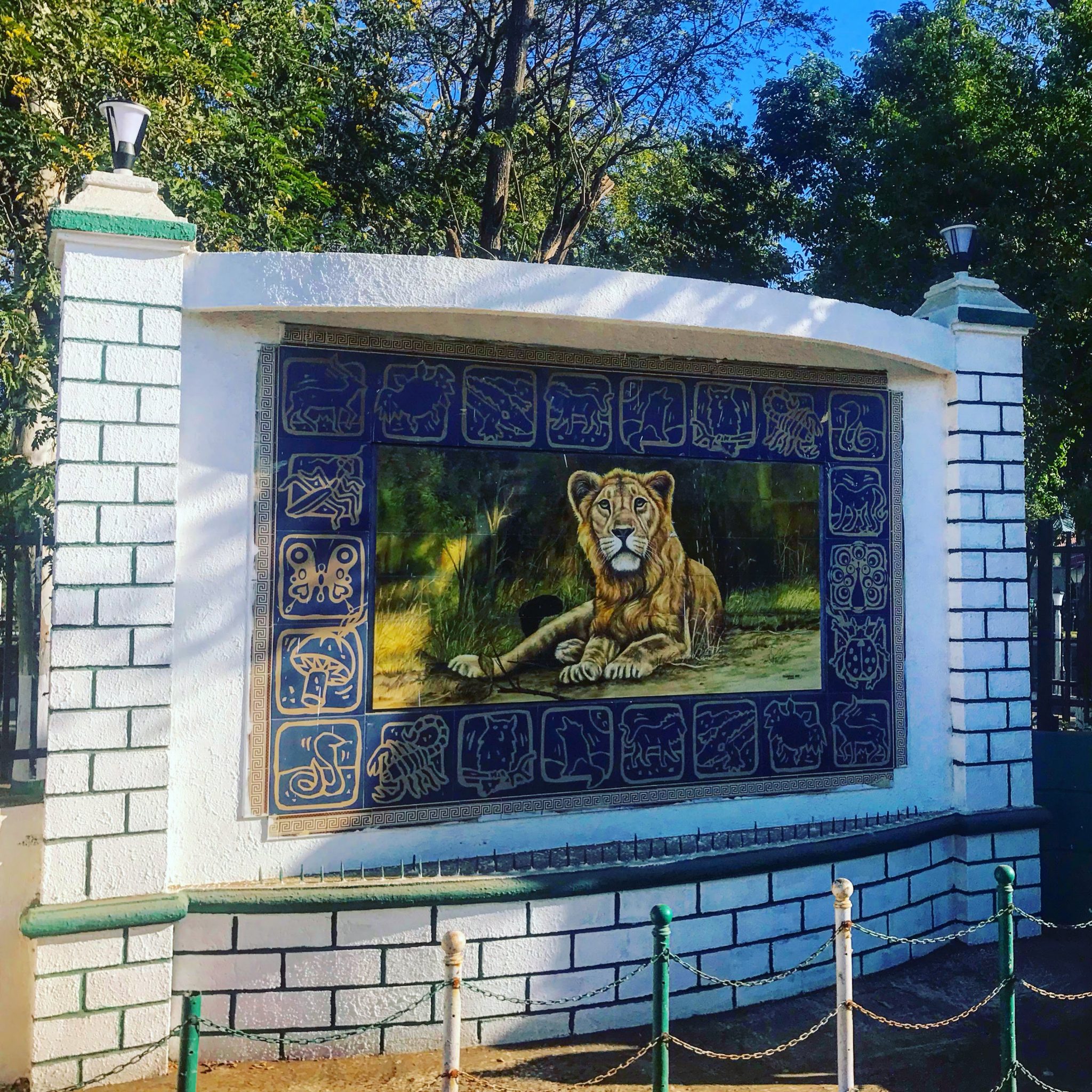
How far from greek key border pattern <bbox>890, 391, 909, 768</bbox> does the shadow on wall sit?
466 centimetres

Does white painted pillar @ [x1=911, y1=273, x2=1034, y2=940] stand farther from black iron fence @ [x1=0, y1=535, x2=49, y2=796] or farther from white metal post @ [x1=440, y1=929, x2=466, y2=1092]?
black iron fence @ [x1=0, y1=535, x2=49, y2=796]

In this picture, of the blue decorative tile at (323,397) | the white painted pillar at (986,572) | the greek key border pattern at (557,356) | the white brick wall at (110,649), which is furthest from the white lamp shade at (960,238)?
the white brick wall at (110,649)

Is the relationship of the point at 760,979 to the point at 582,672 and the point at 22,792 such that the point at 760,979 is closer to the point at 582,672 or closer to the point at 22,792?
the point at 582,672

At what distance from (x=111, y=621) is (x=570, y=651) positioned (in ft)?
7.46

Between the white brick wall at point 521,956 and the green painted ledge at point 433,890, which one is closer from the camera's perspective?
the green painted ledge at point 433,890

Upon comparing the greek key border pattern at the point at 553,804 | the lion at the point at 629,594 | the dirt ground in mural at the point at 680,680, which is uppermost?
the lion at the point at 629,594

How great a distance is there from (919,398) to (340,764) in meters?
4.09

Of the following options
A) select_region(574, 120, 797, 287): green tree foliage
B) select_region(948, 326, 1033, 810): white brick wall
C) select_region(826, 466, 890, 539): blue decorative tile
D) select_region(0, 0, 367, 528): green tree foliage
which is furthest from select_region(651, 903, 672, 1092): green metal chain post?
select_region(574, 120, 797, 287): green tree foliage

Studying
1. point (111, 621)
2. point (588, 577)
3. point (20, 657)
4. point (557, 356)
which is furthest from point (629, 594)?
point (20, 657)

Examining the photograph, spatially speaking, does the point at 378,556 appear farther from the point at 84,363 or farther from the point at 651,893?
the point at 651,893

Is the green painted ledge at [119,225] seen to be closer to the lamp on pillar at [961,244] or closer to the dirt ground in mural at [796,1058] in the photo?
the dirt ground in mural at [796,1058]

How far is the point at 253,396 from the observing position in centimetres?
491

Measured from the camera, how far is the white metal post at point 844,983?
3973 mm

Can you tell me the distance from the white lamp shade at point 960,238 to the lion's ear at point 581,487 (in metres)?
2.91
